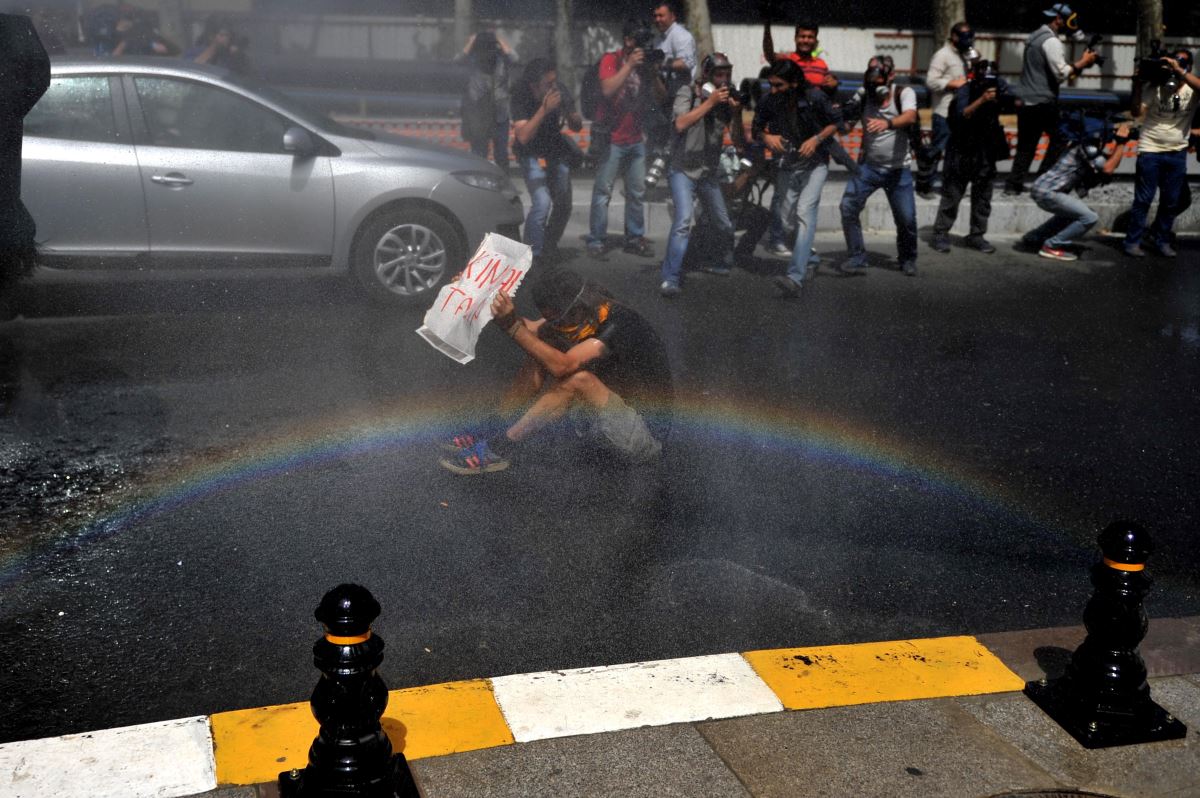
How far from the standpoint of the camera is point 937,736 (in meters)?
3.36

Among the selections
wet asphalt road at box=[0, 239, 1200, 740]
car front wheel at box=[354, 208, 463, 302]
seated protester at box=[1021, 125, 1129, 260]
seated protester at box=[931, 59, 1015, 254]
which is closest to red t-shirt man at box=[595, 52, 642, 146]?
wet asphalt road at box=[0, 239, 1200, 740]

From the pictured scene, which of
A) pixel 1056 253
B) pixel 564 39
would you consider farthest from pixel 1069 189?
pixel 564 39

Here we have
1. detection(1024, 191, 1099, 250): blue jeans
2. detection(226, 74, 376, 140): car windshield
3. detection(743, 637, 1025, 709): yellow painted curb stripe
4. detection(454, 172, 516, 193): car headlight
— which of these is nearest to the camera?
detection(743, 637, 1025, 709): yellow painted curb stripe

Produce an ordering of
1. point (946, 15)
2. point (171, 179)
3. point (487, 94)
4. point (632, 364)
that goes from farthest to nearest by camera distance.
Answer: point (946, 15) < point (487, 94) < point (171, 179) < point (632, 364)

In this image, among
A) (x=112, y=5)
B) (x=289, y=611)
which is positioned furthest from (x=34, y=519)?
(x=112, y=5)

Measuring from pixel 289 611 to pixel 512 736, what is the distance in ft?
3.72

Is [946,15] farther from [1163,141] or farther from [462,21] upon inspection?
[1163,141]

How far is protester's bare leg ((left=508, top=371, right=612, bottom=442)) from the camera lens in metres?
5.20

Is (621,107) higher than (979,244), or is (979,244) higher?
(621,107)

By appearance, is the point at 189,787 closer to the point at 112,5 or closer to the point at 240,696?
the point at 240,696

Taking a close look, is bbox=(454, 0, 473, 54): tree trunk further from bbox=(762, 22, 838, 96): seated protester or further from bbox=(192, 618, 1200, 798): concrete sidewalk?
bbox=(192, 618, 1200, 798): concrete sidewalk

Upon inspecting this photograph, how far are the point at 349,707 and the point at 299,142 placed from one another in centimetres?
560

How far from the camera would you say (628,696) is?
3490 millimetres

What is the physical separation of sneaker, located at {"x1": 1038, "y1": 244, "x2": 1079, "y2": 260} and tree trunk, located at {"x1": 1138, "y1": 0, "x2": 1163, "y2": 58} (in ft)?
31.3
